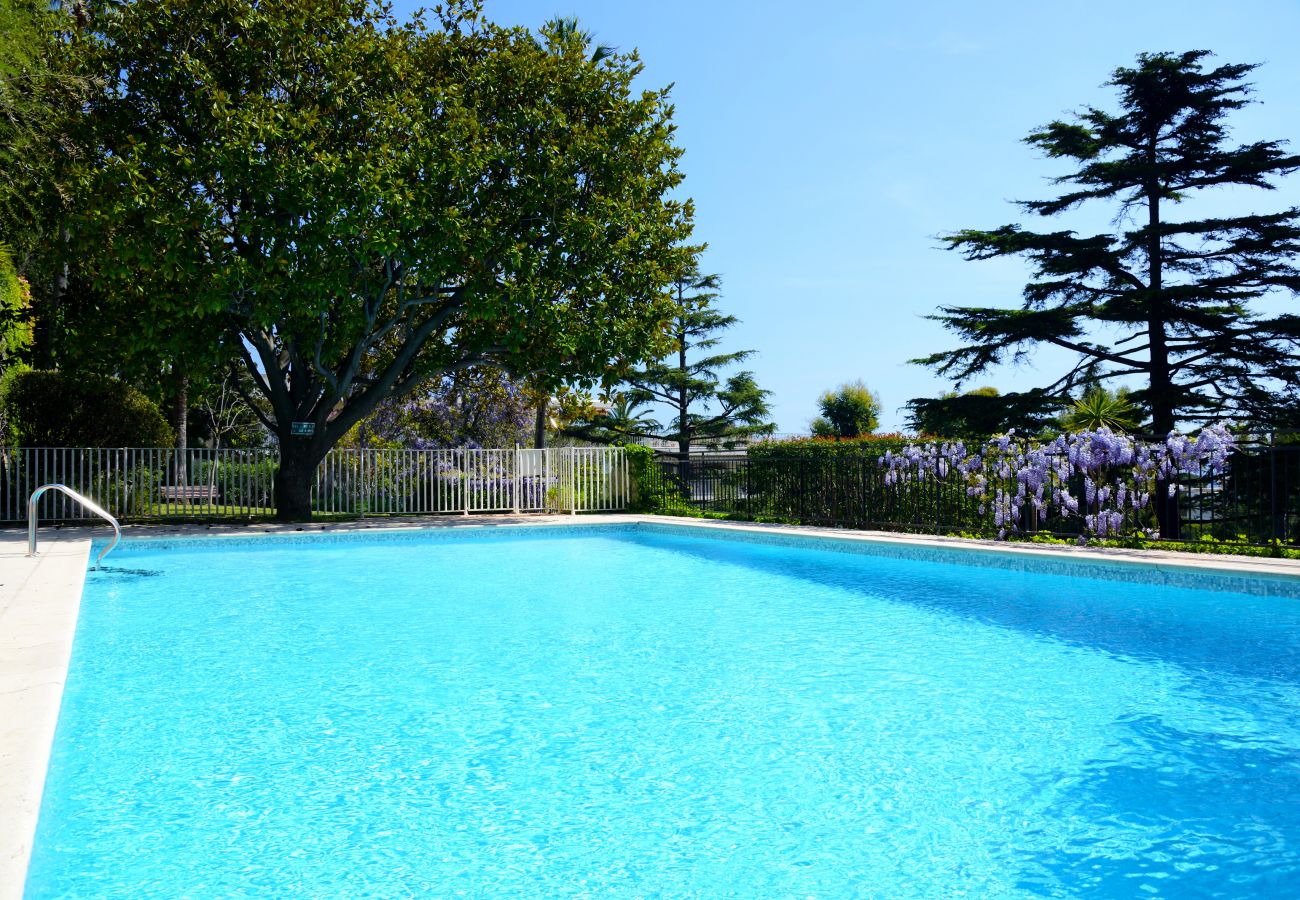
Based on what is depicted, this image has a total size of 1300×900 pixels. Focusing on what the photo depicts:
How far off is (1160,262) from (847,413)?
27.6 meters

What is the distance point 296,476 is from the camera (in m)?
17.3

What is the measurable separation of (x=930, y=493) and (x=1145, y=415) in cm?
1242

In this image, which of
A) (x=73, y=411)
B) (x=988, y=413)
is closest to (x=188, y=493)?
(x=73, y=411)

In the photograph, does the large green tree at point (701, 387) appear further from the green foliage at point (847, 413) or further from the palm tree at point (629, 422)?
the green foliage at point (847, 413)

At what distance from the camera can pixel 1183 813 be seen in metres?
3.59

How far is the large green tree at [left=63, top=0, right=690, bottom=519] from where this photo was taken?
13883 millimetres

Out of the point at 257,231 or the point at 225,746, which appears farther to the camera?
the point at 257,231

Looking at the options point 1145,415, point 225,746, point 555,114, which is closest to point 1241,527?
point 1145,415

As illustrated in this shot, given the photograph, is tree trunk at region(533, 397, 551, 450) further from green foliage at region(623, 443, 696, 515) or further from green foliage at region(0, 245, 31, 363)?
green foliage at region(0, 245, 31, 363)

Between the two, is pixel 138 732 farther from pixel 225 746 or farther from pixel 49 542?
pixel 49 542

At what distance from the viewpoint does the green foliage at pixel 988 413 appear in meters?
23.3

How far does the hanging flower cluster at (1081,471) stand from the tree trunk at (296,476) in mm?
11449

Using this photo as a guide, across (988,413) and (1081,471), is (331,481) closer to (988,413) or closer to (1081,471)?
(1081,471)

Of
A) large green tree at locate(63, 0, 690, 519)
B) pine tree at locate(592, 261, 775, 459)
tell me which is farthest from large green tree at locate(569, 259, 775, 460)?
large green tree at locate(63, 0, 690, 519)
